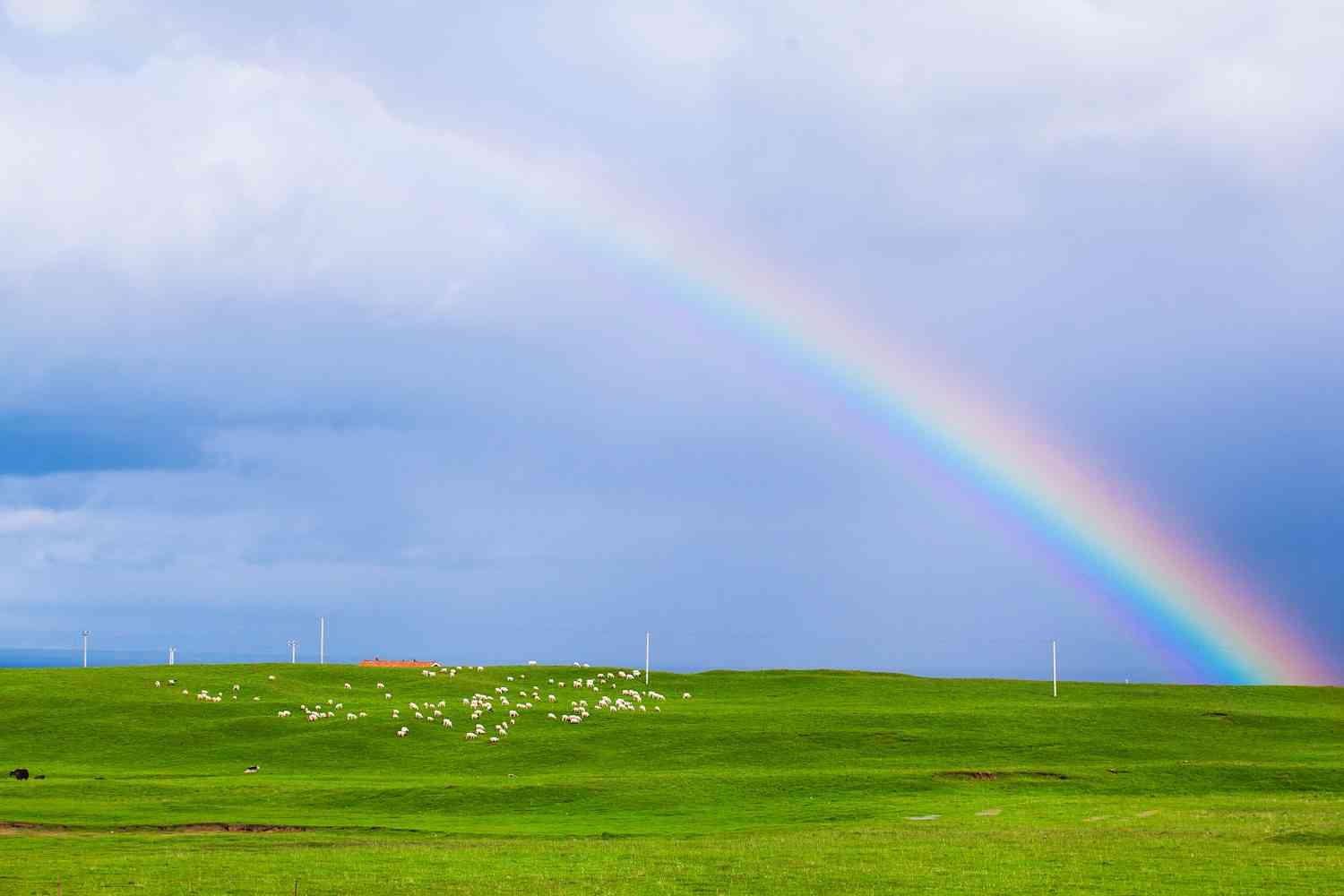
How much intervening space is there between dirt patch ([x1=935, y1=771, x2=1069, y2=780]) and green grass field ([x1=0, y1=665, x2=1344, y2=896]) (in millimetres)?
232

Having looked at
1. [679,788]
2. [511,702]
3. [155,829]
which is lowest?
[155,829]

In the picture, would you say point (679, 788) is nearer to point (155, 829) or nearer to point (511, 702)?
point (155, 829)

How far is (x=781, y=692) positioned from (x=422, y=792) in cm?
4824

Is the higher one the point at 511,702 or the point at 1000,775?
the point at 511,702

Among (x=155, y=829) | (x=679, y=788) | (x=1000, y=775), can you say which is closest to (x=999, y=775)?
(x=1000, y=775)

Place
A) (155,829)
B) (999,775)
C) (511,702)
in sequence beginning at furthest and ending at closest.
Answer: (511,702) < (999,775) < (155,829)

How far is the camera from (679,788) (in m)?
56.8

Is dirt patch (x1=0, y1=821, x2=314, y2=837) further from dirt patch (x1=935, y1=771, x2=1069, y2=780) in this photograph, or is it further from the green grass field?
dirt patch (x1=935, y1=771, x2=1069, y2=780)

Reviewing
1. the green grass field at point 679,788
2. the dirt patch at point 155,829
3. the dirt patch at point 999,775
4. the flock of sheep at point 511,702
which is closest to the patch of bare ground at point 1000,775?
the dirt patch at point 999,775

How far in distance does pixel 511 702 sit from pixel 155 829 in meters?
45.5

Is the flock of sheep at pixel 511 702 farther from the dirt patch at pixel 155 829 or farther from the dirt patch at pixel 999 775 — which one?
the dirt patch at pixel 155 829

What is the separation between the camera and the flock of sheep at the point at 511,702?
81.6 metres

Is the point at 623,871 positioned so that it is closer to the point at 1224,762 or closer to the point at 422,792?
the point at 422,792

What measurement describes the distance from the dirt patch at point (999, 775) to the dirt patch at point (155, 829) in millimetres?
29092
